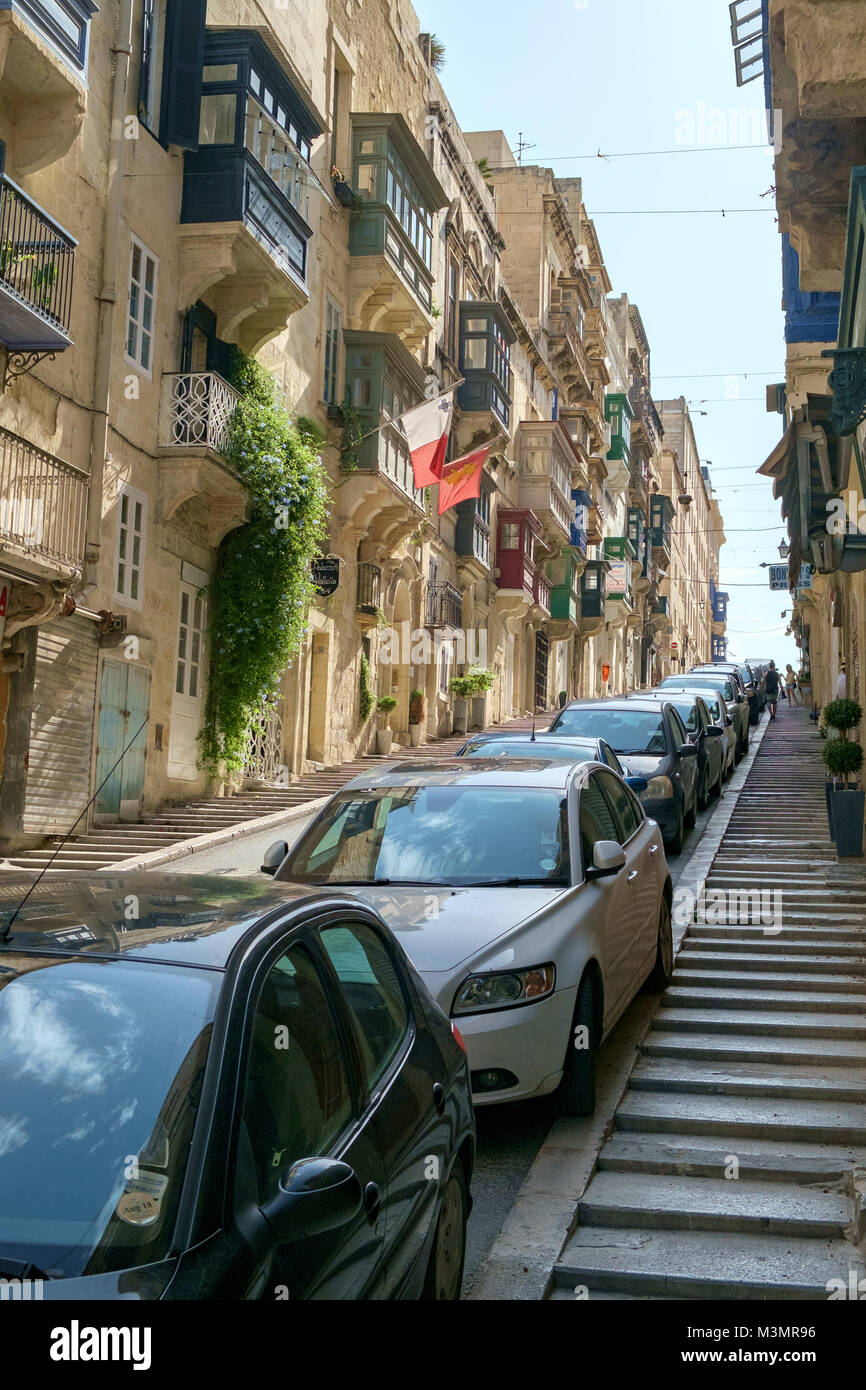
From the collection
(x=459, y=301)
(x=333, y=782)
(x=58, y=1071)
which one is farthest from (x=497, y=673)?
Answer: (x=58, y=1071)

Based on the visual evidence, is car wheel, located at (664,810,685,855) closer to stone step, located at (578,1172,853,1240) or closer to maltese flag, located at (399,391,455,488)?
stone step, located at (578,1172,853,1240)

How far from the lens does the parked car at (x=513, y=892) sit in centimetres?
593

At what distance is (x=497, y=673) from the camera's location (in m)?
42.9

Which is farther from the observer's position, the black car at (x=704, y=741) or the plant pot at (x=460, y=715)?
the plant pot at (x=460, y=715)

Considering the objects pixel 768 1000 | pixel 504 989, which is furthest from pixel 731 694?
pixel 504 989

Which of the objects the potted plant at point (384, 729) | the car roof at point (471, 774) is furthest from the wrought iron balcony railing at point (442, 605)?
the car roof at point (471, 774)

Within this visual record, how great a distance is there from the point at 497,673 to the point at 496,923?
36734 millimetres

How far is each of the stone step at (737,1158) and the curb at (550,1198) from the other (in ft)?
0.42

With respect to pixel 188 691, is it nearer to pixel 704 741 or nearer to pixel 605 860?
pixel 704 741

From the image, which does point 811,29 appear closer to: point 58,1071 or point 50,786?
point 58,1071

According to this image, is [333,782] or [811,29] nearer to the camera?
[811,29]

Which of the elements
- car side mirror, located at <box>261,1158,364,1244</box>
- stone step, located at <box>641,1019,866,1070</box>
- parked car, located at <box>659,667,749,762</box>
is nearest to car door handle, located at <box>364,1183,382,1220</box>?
car side mirror, located at <box>261,1158,364,1244</box>

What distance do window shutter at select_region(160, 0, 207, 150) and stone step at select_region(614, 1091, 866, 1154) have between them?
16722mm

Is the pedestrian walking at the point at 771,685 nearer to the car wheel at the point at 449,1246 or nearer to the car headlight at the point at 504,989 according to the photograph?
the car headlight at the point at 504,989
